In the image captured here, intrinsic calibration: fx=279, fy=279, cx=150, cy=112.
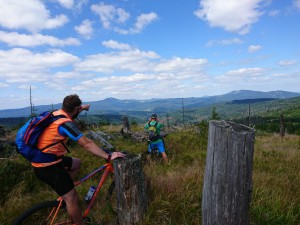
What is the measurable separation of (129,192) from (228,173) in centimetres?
177

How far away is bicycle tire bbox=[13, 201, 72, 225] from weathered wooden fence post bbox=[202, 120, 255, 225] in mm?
2482

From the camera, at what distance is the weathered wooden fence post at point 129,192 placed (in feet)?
15.0

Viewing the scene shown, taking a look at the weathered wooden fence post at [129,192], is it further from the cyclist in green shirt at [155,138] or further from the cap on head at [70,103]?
the cyclist in green shirt at [155,138]

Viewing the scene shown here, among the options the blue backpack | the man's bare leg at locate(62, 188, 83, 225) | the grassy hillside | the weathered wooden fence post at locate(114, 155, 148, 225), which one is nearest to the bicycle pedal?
the grassy hillside

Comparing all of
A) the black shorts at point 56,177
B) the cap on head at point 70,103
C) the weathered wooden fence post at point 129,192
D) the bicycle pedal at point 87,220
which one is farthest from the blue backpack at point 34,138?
the bicycle pedal at point 87,220

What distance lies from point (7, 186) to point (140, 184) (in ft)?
11.5

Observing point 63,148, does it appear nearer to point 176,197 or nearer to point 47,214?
point 47,214

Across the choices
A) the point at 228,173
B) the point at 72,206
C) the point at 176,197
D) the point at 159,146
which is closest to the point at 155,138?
the point at 159,146

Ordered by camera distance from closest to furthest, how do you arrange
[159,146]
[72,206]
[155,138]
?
[72,206] → [159,146] → [155,138]

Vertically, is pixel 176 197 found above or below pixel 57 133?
below

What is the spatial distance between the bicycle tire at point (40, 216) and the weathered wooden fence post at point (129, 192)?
3.09 feet

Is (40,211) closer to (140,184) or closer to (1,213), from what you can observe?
(1,213)

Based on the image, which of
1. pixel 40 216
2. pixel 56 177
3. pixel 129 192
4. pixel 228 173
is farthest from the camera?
pixel 40 216

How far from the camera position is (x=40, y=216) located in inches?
189
